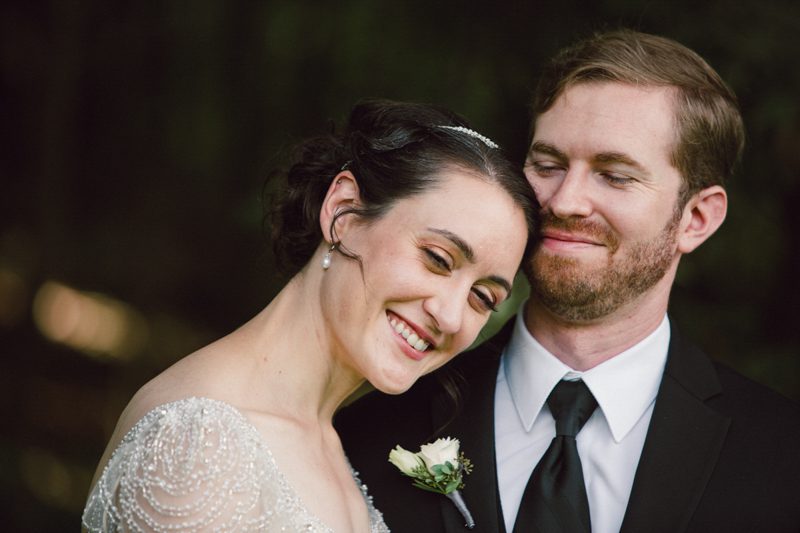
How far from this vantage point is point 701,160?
3.33 meters

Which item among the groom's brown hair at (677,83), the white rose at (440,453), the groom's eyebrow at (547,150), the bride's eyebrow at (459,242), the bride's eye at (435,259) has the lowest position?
the white rose at (440,453)

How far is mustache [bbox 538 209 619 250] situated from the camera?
10.1 feet

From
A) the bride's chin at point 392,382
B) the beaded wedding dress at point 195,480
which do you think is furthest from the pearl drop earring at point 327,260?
the beaded wedding dress at point 195,480

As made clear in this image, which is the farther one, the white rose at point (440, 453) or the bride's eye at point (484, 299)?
the white rose at point (440, 453)

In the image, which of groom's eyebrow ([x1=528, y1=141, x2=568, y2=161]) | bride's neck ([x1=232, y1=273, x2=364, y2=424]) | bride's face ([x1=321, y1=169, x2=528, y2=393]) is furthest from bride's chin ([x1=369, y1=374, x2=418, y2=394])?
groom's eyebrow ([x1=528, y1=141, x2=568, y2=161])

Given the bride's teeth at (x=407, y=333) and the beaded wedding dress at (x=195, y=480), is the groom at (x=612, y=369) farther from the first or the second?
the beaded wedding dress at (x=195, y=480)

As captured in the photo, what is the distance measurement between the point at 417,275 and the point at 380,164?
0.35 m

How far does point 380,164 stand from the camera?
8.93 ft

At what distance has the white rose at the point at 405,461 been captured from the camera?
2.91 meters

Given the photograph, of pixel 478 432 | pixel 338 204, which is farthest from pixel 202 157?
pixel 478 432

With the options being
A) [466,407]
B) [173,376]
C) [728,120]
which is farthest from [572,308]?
[173,376]

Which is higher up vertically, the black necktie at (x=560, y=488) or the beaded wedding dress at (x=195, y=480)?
the beaded wedding dress at (x=195, y=480)

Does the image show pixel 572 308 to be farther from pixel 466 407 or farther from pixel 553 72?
pixel 553 72

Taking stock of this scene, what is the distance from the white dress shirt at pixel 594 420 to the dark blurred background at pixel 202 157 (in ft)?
3.14
